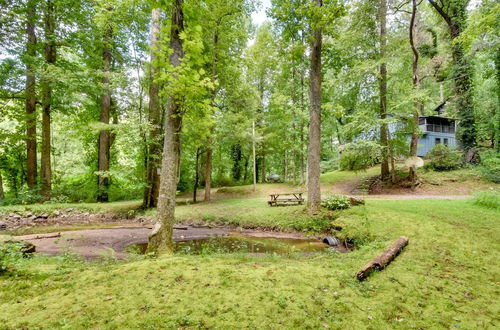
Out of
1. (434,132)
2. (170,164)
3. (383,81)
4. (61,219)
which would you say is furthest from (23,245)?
(434,132)

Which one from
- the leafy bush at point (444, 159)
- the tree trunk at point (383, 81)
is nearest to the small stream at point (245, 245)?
the tree trunk at point (383, 81)

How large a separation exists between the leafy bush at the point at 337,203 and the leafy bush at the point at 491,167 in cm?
1100

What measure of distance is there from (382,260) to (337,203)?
5.48 m

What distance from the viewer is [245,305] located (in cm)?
303

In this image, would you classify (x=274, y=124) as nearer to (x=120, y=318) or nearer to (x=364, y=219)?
(x=364, y=219)

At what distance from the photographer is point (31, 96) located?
12.1 m

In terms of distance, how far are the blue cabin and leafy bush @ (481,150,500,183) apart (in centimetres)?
760

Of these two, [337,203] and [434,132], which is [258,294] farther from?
[434,132]

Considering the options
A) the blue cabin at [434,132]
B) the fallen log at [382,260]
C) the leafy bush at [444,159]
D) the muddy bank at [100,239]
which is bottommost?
the muddy bank at [100,239]

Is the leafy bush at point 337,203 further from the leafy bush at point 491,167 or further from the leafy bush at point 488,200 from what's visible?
the leafy bush at point 491,167

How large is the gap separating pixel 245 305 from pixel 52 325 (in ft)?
6.69

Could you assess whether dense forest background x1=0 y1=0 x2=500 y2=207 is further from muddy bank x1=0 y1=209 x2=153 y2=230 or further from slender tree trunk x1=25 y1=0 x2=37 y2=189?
muddy bank x1=0 y1=209 x2=153 y2=230

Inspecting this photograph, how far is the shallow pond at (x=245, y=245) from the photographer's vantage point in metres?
7.12

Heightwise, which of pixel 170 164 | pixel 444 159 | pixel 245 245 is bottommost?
pixel 245 245
